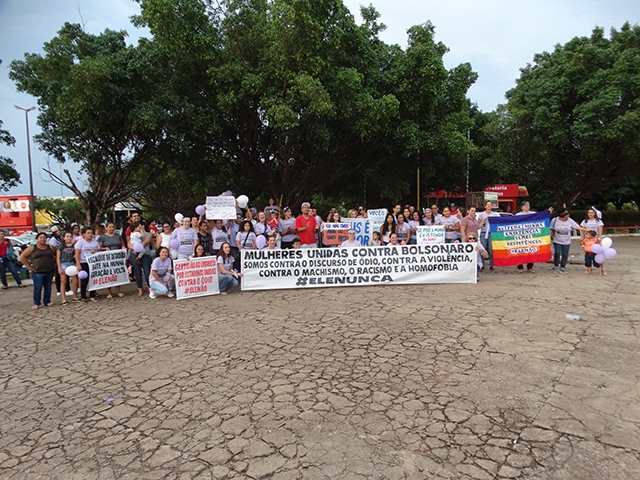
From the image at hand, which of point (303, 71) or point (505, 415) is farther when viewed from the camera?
point (303, 71)

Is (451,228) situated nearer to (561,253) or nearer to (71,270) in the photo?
(561,253)

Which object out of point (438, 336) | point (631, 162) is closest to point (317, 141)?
point (438, 336)

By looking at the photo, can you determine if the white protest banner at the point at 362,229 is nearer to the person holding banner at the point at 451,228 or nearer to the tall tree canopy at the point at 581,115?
the person holding banner at the point at 451,228

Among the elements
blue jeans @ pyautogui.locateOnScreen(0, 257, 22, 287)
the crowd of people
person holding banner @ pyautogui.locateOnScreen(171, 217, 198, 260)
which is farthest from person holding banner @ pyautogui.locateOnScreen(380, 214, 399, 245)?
blue jeans @ pyautogui.locateOnScreen(0, 257, 22, 287)

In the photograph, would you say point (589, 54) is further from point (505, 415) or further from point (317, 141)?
point (505, 415)

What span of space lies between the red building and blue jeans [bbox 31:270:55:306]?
32190 mm

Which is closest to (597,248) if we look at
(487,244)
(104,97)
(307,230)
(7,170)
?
(487,244)

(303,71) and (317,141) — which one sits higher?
(303,71)

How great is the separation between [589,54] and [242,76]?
18699mm

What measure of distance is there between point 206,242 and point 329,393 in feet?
20.4

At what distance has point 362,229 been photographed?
11.3 meters

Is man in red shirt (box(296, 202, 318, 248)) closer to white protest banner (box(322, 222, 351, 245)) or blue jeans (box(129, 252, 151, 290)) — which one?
white protest banner (box(322, 222, 351, 245))

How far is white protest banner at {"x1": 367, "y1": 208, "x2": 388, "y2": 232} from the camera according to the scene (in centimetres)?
1144

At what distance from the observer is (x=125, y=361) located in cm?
482
